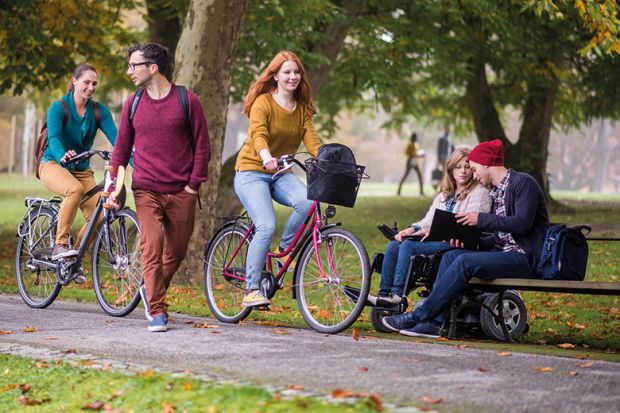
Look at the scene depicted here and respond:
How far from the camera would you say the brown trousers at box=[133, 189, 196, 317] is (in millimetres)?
8539

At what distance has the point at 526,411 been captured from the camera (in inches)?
215

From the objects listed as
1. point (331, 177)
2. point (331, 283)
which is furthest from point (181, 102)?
point (331, 283)

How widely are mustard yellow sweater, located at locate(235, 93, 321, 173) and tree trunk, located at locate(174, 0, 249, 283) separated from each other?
4.69 m

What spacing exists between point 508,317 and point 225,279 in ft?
7.12

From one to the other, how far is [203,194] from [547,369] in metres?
7.43

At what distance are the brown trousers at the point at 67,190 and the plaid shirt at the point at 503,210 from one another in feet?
10.6

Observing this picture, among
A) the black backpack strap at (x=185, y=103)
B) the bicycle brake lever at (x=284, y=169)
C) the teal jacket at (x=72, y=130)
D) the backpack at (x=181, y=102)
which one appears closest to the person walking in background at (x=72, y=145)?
the teal jacket at (x=72, y=130)

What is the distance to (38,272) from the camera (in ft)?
34.4

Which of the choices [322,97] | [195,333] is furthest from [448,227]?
[322,97]

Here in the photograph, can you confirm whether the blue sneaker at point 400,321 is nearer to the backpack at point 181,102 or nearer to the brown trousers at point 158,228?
the brown trousers at point 158,228

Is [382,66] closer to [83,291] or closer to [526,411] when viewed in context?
[83,291]

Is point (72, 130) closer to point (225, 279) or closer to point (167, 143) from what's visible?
point (167, 143)

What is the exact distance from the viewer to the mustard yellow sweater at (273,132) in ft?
27.6

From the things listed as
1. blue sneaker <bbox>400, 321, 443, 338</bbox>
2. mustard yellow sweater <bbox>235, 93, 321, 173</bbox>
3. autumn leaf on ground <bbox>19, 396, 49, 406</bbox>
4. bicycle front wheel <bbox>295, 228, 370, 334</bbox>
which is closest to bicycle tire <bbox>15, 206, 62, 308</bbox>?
mustard yellow sweater <bbox>235, 93, 321, 173</bbox>
